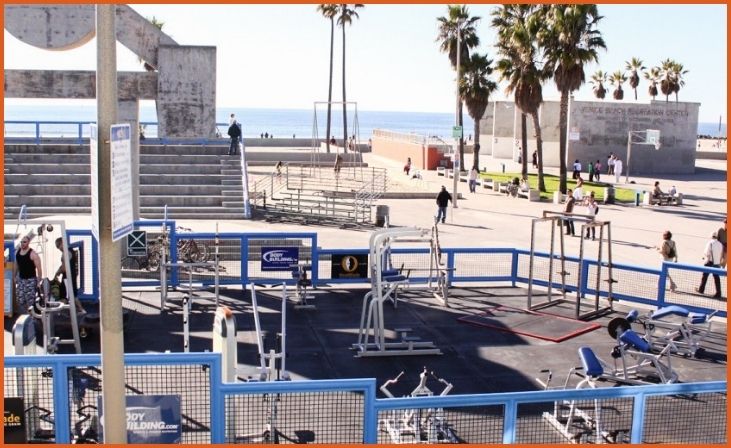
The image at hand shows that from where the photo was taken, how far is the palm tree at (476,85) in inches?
2018

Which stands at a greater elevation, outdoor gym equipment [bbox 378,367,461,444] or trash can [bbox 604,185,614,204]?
trash can [bbox 604,185,614,204]

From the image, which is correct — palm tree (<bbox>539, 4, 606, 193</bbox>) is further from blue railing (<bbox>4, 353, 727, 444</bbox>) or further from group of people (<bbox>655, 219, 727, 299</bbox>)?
blue railing (<bbox>4, 353, 727, 444</bbox>)

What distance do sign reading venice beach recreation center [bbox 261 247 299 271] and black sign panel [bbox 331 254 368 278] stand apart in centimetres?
105

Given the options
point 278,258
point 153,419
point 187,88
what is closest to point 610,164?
point 187,88

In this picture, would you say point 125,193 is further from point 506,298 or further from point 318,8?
point 318,8

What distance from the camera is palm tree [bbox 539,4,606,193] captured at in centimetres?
3994

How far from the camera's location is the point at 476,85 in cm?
5153

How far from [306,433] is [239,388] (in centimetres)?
168

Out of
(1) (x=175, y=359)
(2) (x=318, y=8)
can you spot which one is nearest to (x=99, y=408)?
(1) (x=175, y=359)

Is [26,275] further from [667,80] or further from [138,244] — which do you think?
[667,80]

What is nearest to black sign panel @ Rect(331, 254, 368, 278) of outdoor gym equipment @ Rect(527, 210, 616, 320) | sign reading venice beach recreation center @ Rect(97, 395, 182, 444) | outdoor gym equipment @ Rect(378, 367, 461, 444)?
outdoor gym equipment @ Rect(527, 210, 616, 320)

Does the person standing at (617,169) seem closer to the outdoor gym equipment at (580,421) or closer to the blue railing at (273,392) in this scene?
the outdoor gym equipment at (580,421)

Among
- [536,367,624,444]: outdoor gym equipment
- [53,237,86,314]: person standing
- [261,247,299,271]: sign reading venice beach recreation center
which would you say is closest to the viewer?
[536,367,624,444]: outdoor gym equipment

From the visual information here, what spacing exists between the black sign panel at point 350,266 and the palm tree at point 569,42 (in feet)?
76.6
